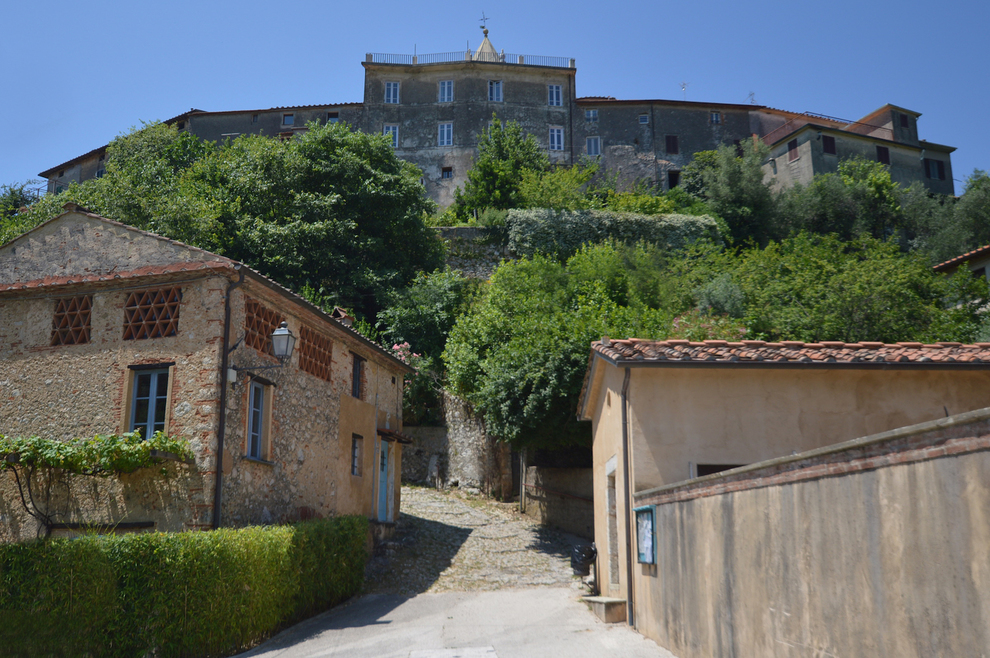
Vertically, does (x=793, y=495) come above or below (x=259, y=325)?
below

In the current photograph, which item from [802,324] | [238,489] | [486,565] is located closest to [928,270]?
[802,324]

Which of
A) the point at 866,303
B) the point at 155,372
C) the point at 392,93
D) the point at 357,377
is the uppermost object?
the point at 392,93

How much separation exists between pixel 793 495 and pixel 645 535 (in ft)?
14.1

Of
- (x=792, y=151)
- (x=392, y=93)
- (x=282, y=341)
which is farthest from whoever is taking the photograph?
(x=392, y=93)

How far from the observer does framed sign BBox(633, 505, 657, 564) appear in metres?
9.48

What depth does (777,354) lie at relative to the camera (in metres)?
10.5

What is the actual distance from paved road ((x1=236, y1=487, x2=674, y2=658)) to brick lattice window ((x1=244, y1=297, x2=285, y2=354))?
473cm

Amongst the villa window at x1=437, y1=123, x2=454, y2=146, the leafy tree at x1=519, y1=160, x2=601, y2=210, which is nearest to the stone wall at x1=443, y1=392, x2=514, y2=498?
the leafy tree at x1=519, y1=160, x2=601, y2=210

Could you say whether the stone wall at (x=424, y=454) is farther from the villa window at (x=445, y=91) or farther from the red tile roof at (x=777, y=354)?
the villa window at (x=445, y=91)

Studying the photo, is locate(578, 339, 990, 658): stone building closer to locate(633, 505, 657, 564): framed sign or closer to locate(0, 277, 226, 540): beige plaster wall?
locate(633, 505, 657, 564): framed sign

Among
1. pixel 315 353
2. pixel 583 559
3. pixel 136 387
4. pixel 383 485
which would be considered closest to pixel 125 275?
pixel 136 387

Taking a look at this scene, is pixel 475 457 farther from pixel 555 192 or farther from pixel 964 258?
pixel 964 258

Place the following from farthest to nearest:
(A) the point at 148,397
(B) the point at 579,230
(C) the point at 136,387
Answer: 1. (B) the point at 579,230
2. (C) the point at 136,387
3. (A) the point at 148,397

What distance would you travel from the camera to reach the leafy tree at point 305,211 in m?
27.9
